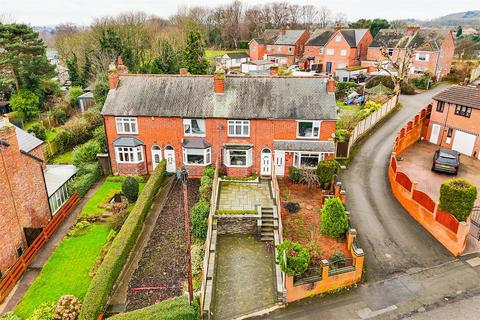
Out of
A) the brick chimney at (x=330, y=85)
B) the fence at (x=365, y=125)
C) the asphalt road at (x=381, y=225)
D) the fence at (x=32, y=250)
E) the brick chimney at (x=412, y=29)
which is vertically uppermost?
the brick chimney at (x=412, y=29)

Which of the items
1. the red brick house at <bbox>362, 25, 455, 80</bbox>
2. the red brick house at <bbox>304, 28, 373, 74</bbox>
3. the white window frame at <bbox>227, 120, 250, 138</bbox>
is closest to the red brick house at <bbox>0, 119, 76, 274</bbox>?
the white window frame at <bbox>227, 120, 250, 138</bbox>

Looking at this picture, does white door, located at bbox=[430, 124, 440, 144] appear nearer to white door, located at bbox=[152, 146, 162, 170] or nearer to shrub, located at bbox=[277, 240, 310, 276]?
shrub, located at bbox=[277, 240, 310, 276]

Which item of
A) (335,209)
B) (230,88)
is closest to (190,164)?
(230,88)

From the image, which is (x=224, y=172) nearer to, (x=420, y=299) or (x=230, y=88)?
(x=230, y=88)

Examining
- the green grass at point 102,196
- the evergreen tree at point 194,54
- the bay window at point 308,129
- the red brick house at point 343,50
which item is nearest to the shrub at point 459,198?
the bay window at point 308,129

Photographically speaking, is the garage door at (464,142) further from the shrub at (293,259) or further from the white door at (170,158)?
the white door at (170,158)

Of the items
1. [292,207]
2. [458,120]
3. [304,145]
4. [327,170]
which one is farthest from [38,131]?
[458,120]
